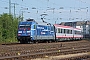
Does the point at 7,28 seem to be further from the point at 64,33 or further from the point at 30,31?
the point at 30,31

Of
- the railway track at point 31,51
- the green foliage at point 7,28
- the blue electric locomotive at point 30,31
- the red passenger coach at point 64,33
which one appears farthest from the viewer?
the green foliage at point 7,28

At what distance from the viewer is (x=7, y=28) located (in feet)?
158

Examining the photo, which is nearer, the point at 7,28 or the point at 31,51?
the point at 31,51

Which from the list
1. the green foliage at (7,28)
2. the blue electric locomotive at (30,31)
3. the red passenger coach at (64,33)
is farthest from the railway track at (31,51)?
the green foliage at (7,28)

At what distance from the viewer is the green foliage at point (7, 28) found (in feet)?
154

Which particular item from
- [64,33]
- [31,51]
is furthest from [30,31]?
[64,33]

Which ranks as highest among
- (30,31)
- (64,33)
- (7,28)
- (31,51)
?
(30,31)

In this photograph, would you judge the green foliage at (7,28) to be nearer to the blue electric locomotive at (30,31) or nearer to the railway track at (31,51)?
the blue electric locomotive at (30,31)

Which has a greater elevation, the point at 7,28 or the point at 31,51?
the point at 7,28

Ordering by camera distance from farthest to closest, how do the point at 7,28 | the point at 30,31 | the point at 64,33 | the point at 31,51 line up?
the point at 7,28 → the point at 64,33 → the point at 30,31 → the point at 31,51

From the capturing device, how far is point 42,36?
36219 mm

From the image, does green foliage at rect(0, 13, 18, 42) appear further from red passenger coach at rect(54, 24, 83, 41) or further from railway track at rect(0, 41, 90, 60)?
railway track at rect(0, 41, 90, 60)

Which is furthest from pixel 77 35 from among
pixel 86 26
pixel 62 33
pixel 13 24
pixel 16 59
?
pixel 86 26

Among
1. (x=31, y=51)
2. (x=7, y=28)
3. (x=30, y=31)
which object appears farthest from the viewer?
(x=7, y=28)
